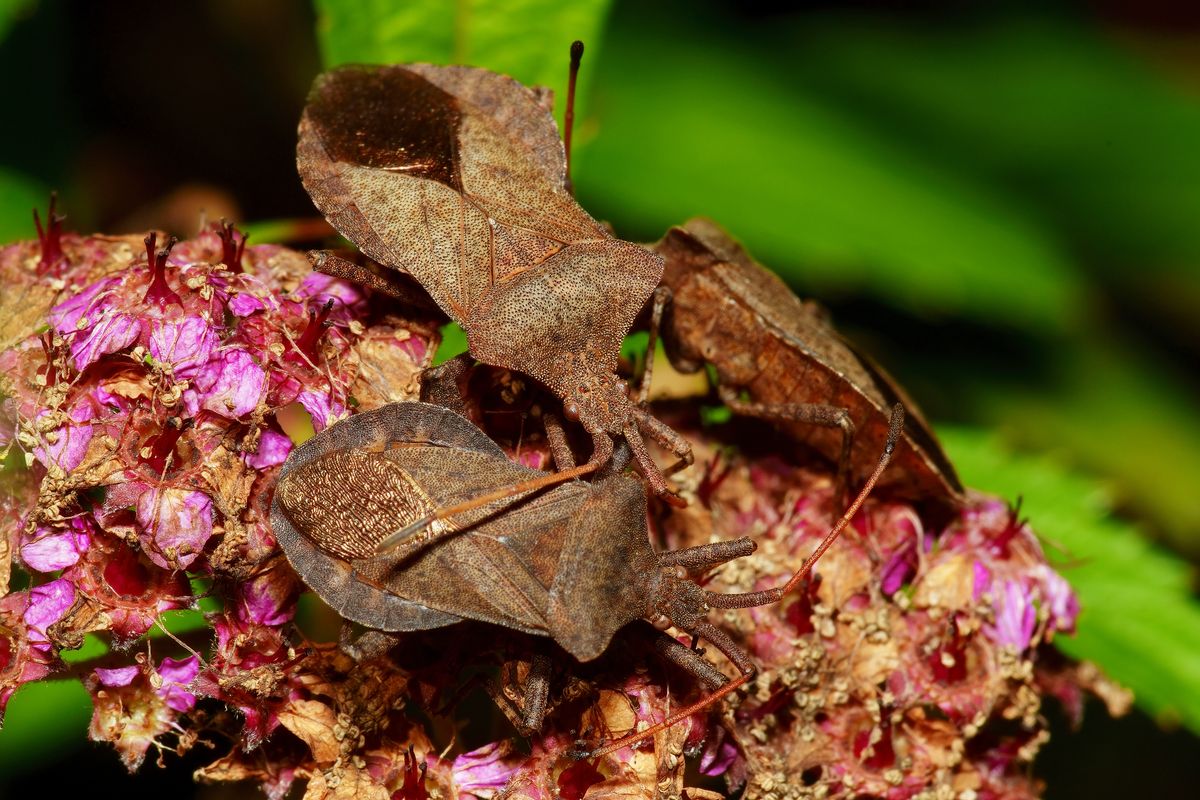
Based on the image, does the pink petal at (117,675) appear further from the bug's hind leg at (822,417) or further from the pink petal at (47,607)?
the bug's hind leg at (822,417)

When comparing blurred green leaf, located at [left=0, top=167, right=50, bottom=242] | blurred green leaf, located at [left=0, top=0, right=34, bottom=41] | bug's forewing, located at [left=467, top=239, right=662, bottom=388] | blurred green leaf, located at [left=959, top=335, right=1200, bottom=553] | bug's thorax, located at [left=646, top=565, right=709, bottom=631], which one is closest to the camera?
bug's thorax, located at [left=646, top=565, right=709, bottom=631]

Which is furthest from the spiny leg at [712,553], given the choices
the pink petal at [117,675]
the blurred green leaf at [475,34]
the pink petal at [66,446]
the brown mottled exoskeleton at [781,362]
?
the blurred green leaf at [475,34]

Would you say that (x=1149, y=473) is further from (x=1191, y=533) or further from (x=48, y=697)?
(x=48, y=697)

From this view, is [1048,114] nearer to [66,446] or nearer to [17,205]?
[17,205]

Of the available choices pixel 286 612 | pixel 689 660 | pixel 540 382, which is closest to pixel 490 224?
pixel 540 382

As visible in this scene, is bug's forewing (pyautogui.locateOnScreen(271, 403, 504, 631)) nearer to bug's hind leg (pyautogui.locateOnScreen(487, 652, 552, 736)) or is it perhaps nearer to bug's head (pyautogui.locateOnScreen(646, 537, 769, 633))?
bug's hind leg (pyautogui.locateOnScreen(487, 652, 552, 736))

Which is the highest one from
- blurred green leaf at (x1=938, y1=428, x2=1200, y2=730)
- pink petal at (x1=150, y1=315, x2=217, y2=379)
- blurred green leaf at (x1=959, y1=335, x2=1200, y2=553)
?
pink petal at (x1=150, y1=315, x2=217, y2=379)

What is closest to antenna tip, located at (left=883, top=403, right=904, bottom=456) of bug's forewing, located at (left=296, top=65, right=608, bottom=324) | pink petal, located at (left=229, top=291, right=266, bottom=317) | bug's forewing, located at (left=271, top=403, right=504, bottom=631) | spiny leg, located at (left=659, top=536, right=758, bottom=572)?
spiny leg, located at (left=659, top=536, right=758, bottom=572)

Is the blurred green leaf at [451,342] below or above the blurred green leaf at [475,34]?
below

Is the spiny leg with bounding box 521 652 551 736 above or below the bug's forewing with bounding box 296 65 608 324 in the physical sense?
below
